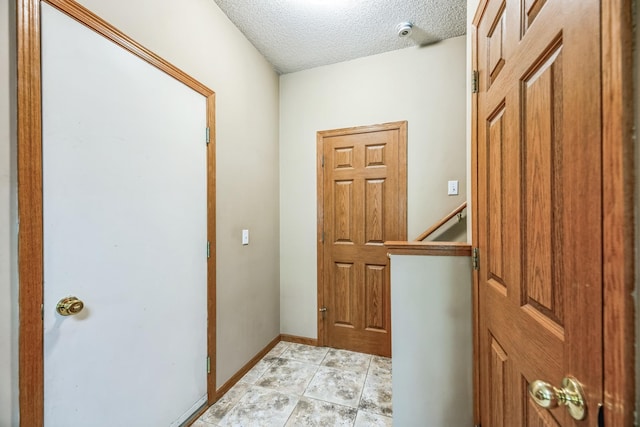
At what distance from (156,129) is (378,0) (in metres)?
1.68

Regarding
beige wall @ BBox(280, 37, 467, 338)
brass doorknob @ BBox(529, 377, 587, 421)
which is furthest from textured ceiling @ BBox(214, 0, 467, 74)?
brass doorknob @ BBox(529, 377, 587, 421)

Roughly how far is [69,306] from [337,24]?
2.34 m

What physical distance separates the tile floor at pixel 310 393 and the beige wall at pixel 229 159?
201 mm

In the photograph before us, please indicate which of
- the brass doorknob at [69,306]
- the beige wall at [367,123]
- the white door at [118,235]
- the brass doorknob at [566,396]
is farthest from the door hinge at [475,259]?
the brass doorknob at [69,306]

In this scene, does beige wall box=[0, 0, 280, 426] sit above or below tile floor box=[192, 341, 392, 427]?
above

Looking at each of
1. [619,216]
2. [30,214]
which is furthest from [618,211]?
[30,214]

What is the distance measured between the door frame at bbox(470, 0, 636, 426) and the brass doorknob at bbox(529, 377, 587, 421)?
0.21ft

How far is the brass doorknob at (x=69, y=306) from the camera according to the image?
0.94 metres

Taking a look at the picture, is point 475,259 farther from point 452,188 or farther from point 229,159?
point 229,159

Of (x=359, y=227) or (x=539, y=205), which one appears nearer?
(x=539, y=205)

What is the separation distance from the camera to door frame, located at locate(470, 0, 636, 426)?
0.36 metres

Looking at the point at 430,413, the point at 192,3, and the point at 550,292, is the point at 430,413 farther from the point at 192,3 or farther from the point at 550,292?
the point at 192,3

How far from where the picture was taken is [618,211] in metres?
0.38

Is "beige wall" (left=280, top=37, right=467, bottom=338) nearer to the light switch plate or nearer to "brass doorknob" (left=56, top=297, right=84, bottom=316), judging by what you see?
the light switch plate
